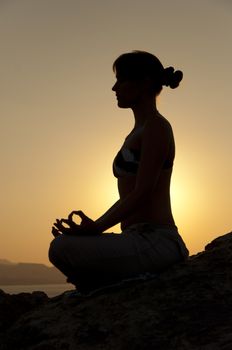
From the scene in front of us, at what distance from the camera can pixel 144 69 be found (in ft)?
19.2

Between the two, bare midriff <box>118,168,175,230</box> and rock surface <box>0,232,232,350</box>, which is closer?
rock surface <box>0,232,232,350</box>

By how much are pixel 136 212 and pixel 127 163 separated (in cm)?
52

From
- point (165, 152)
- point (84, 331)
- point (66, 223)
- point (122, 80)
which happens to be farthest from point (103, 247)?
point (122, 80)

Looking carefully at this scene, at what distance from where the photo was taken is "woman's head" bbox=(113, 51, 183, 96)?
5836 millimetres

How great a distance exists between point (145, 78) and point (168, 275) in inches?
84.8

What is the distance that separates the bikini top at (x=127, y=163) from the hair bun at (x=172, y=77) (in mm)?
822

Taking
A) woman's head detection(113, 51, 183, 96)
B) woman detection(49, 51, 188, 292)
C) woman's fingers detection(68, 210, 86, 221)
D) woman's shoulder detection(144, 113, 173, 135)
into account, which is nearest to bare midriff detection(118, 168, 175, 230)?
woman detection(49, 51, 188, 292)

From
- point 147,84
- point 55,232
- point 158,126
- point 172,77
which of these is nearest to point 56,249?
point 55,232

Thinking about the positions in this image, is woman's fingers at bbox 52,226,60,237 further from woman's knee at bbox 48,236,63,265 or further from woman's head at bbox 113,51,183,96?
woman's head at bbox 113,51,183,96

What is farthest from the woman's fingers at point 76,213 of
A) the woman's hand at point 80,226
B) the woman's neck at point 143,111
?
the woman's neck at point 143,111

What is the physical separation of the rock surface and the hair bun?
199 cm

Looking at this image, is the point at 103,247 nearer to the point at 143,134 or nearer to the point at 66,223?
the point at 66,223

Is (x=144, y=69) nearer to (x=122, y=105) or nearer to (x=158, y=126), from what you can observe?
(x=122, y=105)

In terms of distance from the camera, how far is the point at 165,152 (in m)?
5.55
